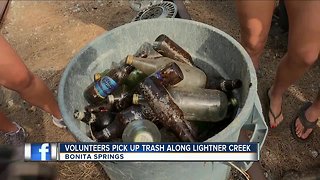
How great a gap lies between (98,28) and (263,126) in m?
2.05

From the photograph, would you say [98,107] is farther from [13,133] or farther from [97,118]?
[13,133]

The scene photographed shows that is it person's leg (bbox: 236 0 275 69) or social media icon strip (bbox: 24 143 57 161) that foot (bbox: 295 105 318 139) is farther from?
social media icon strip (bbox: 24 143 57 161)

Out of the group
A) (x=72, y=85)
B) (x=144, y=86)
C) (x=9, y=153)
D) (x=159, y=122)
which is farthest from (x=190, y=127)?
(x=9, y=153)

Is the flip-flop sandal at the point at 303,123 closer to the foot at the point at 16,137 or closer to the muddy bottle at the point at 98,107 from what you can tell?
the muddy bottle at the point at 98,107

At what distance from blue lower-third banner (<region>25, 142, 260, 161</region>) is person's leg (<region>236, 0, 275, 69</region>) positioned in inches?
34.5

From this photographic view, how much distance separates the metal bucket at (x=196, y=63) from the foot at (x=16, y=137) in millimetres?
839

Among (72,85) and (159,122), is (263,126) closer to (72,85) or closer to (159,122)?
(159,122)

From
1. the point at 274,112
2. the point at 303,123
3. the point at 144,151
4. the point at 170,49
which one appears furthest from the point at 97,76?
the point at 303,123

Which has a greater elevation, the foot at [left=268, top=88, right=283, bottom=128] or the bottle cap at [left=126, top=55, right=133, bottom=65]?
the bottle cap at [left=126, top=55, right=133, bottom=65]

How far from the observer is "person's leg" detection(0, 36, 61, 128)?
7.07ft

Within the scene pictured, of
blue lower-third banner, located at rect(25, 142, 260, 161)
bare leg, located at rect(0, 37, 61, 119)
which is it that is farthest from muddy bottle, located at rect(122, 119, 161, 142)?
bare leg, located at rect(0, 37, 61, 119)

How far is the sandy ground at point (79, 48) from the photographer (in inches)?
101

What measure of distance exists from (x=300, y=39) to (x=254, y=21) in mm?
280

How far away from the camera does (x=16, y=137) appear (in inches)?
105
